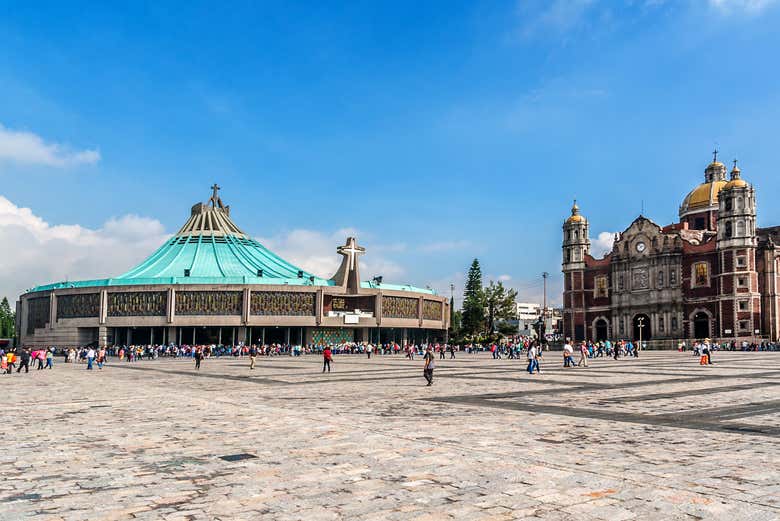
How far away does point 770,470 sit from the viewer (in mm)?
8305

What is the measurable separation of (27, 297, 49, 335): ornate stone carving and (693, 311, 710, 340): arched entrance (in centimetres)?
7502

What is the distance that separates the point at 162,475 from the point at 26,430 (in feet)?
17.5

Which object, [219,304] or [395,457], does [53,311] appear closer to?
[219,304]

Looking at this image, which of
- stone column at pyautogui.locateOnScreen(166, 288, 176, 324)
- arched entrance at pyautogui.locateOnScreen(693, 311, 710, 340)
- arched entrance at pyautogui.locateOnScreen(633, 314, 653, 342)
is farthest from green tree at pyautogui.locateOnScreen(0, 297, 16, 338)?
arched entrance at pyautogui.locateOnScreen(693, 311, 710, 340)

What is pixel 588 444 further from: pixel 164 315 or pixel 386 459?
pixel 164 315

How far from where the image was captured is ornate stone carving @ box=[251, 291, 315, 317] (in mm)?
71250

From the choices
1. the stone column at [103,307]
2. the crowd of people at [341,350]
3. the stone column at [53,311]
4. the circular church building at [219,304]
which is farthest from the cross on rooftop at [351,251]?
the stone column at [53,311]

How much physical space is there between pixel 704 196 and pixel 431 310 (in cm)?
4206

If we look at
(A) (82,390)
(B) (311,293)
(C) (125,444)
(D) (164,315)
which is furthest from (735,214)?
(C) (125,444)

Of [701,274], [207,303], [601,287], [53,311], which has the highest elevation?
[701,274]

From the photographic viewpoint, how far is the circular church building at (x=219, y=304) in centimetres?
6988

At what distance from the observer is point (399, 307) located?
261 ft

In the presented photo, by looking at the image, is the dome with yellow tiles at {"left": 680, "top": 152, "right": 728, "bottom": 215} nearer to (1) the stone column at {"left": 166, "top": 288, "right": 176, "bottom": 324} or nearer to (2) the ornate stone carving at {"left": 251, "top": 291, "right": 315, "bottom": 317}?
(2) the ornate stone carving at {"left": 251, "top": 291, "right": 315, "bottom": 317}

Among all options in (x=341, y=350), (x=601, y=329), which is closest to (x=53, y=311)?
(x=341, y=350)
